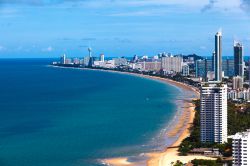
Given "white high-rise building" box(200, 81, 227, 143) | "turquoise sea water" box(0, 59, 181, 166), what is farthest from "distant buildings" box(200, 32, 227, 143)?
"turquoise sea water" box(0, 59, 181, 166)

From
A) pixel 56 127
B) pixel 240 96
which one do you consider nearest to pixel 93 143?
pixel 56 127

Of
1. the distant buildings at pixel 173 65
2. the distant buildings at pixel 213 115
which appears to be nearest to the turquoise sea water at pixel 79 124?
the distant buildings at pixel 213 115

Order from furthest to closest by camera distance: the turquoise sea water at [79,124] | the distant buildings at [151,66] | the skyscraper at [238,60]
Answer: the distant buildings at [151,66], the skyscraper at [238,60], the turquoise sea water at [79,124]

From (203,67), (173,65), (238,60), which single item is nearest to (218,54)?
(238,60)

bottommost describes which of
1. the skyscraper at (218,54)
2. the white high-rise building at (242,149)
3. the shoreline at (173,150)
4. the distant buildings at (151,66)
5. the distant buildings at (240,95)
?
the shoreline at (173,150)

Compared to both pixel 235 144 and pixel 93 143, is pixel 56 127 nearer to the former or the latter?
pixel 93 143

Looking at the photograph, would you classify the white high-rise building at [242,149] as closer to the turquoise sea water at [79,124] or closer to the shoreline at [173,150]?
the shoreline at [173,150]

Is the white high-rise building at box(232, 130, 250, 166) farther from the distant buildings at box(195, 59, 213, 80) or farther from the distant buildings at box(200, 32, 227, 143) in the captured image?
the distant buildings at box(195, 59, 213, 80)

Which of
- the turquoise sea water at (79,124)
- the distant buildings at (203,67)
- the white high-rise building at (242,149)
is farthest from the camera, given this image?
the distant buildings at (203,67)

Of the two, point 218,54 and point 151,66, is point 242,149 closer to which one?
point 218,54
